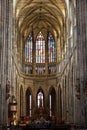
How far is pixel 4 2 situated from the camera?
1528 inches

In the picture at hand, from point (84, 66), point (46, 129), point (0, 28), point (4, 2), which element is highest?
point (4, 2)

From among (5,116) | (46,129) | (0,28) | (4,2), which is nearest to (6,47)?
(0,28)

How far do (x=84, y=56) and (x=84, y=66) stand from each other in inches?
47.8

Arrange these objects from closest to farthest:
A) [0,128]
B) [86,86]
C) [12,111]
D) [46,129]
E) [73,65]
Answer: [0,128], [86,86], [46,129], [12,111], [73,65]

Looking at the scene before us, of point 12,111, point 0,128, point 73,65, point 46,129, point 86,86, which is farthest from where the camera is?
point 73,65

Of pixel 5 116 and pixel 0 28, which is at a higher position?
pixel 0 28

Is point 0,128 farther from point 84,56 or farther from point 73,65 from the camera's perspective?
point 73,65

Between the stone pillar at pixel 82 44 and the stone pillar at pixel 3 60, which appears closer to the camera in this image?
the stone pillar at pixel 3 60

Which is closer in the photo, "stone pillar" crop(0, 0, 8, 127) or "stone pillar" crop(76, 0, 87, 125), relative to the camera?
"stone pillar" crop(0, 0, 8, 127)

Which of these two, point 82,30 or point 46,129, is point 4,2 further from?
point 46,129

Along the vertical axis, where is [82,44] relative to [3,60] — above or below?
above

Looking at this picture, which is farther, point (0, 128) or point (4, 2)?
point (4, 2)

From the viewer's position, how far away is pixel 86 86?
120ft

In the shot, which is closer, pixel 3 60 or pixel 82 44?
pixel 3 60
